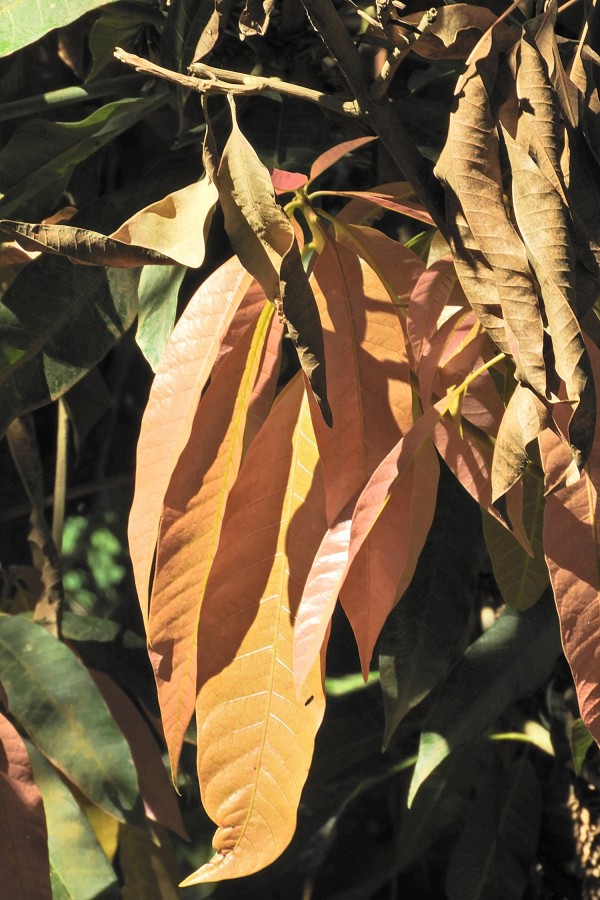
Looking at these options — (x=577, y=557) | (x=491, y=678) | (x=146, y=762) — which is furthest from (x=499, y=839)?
(x=577, y=557)

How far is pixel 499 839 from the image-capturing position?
84 centimetres

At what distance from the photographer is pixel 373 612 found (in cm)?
42

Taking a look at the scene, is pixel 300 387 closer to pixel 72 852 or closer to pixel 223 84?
pixel 223 84

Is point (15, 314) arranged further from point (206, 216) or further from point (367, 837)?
point (367, 837)

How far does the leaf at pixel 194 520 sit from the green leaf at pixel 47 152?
0.28m

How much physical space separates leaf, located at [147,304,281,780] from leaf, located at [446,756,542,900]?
485 millimetres

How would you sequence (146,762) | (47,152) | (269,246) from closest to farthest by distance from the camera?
(269,246) → (47,152) → (146,762)

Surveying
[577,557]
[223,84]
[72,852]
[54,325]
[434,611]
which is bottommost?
[72,852]

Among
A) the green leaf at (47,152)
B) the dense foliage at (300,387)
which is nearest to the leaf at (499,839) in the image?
the dense foliage at (300,387)

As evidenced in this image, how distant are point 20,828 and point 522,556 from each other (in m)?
0.33

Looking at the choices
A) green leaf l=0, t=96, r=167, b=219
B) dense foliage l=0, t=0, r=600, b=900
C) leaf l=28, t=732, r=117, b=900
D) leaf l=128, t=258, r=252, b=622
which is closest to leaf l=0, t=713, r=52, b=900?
dense foliage l=0, t=0, r=600, b=900

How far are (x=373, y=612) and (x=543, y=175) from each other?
19 cm

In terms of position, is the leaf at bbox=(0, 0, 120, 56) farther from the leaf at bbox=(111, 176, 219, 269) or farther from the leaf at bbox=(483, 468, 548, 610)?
the leaf at bbox=(483, 468, 548, 610)

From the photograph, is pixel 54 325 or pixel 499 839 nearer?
pixel 54 325
